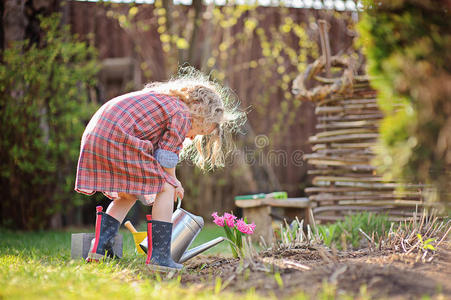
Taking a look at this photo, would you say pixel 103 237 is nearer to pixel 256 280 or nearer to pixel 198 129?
pixel 198 129

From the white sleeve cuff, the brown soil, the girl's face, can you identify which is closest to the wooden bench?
the girl's face

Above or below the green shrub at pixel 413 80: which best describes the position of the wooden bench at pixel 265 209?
below

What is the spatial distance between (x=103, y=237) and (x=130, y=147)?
0.54 metres

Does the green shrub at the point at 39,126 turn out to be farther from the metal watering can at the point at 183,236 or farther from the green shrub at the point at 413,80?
the green shrub at the point at 413,80

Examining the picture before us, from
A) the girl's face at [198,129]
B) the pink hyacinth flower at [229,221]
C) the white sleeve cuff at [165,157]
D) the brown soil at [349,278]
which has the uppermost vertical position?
the girl's face at [198,129]

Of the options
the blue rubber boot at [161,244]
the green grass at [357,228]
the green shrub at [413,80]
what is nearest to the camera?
the green shrub at [413,80]

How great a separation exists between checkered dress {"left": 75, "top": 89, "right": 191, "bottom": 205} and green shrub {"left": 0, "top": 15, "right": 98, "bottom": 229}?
258 centimetres

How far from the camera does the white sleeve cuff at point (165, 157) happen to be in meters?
2.40

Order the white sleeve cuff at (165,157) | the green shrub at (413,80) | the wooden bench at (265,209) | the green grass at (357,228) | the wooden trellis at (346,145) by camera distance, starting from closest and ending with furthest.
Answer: the green shrub at (413,80)
the white sleeve cuff at (165,157)
the green grass at (357,228)
the wooden trellis at (346,145)
the wooden bench at (265,209)

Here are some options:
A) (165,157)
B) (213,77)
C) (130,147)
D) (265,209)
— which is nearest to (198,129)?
(165,157)

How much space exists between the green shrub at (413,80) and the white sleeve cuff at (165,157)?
3.83 feet

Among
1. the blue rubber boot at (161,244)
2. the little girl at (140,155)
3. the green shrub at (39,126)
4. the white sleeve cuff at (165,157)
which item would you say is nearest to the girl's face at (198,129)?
the little girl at (140,155)

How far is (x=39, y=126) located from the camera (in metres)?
4.82

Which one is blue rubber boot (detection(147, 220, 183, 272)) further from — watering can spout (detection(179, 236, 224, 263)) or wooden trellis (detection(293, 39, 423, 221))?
wooden trellis (detection(293, 39, 423, 221))
